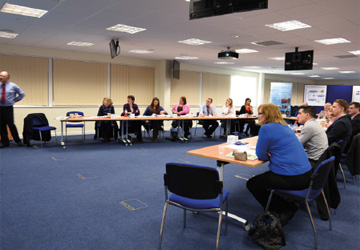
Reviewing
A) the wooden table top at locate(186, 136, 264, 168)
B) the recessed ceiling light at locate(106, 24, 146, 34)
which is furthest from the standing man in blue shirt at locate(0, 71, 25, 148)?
the wooden table top at locate(186, 136, 264, 168)

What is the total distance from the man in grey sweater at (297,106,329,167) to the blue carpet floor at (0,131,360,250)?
0.70 metres

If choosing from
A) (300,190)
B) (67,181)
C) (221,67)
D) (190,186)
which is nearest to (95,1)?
(67,181)

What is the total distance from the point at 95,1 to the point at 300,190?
150 inches

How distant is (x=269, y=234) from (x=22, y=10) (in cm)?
522

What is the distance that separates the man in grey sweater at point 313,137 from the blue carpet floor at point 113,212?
700 millimetres

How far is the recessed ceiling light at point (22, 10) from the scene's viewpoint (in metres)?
4.54

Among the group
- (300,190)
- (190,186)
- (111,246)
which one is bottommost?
(111,246)

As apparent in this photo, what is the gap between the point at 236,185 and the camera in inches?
164

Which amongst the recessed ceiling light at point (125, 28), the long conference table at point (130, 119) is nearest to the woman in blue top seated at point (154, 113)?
the long conference table at point (130, 119)

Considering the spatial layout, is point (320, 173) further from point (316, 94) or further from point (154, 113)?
point (316, 94)

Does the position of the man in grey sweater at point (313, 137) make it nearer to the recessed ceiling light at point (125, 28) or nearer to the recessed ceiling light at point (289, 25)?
the recessed ceiling light at point (289, 25)

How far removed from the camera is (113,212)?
310 cm

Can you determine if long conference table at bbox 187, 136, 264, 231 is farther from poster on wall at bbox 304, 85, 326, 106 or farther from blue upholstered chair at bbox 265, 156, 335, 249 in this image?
poster on wall at bbox 304, 85, 326, 106

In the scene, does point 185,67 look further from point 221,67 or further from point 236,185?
point 236,185
